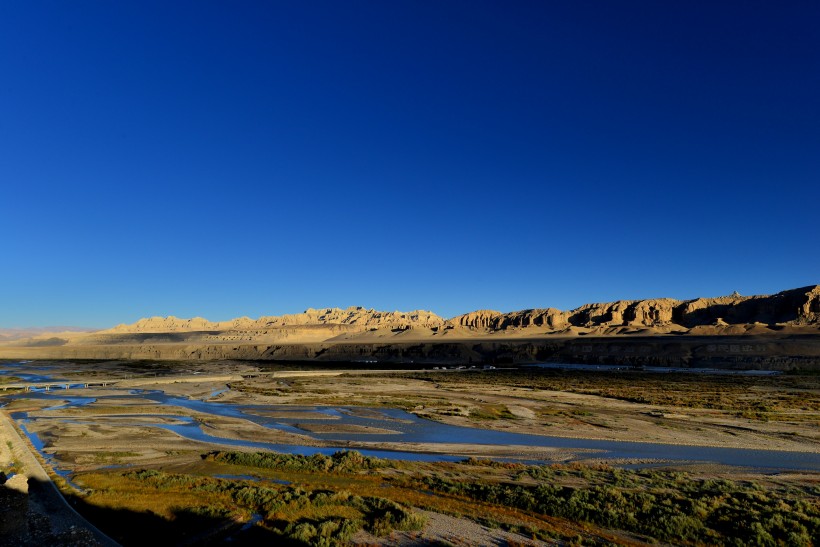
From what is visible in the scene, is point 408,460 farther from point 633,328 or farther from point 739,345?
point 633,328

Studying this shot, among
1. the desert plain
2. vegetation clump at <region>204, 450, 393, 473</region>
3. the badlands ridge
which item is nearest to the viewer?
the desert plain

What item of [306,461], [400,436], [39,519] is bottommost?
[400,436]

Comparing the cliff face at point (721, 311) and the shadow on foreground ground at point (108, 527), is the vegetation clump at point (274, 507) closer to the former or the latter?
the shadow on foreground ground at point (108, 527)

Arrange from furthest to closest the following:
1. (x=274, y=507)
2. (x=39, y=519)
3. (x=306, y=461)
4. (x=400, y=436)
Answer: (x=400, y=436)
(x=306, y=461)
(x=274, y=507)
(x=39, y=519)

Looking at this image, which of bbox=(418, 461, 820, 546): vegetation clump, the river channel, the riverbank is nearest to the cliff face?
the river channel

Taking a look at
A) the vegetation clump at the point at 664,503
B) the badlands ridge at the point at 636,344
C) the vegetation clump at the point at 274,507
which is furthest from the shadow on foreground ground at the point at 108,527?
the badlands ridge at the point at 636,344

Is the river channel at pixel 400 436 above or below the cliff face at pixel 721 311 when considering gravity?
below

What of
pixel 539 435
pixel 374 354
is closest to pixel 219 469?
pixel 539 435

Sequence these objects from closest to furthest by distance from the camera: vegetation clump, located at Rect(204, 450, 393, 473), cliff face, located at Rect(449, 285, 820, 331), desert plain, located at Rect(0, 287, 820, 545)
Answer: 1. desert plain, located at Rect(0, 287, 820, 545)
2. vegetation clump, located at Rect(204, 450, 393, 473)
3. cliff face, located at Rect(449, 285, 820, 331)

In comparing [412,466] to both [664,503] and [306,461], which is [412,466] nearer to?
[306,461]

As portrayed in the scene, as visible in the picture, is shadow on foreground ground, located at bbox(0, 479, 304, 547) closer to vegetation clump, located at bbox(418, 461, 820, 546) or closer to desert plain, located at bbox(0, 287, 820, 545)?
desert plain, located at bbox(0, 287, 820, 545)

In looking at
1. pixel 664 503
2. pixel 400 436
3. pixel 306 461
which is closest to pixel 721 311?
pixel 400 436
